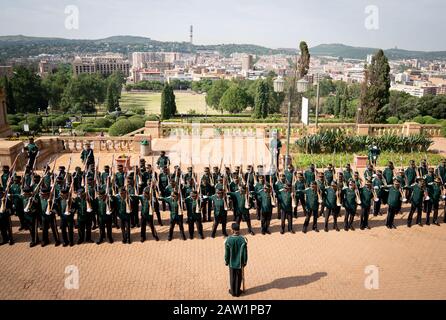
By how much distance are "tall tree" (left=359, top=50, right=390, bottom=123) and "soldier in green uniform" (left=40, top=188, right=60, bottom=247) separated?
33.8 m

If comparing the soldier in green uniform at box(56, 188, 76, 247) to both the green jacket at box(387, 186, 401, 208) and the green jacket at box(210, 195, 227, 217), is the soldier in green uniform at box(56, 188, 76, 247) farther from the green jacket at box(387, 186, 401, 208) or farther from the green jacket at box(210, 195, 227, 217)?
the green jacket at box(387, 186, 401, 208)

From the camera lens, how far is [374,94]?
129 feet

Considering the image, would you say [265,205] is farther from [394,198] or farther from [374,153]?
[374,153]

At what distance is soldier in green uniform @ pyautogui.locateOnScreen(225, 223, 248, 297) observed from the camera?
8.75 m

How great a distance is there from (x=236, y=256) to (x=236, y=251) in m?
0.11

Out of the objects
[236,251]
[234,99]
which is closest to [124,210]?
[236,251]

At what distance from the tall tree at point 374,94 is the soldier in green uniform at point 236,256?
33695 millimetres

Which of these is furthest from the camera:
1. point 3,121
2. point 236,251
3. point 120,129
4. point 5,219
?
point 120,129

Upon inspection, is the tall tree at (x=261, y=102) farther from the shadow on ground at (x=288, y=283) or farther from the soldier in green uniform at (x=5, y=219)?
the shadow on ground at (x=288, y=283)

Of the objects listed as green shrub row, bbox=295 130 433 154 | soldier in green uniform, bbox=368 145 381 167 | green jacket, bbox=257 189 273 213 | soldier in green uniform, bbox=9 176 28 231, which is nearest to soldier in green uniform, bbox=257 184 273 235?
green jacket, bbox=257 189 273 213

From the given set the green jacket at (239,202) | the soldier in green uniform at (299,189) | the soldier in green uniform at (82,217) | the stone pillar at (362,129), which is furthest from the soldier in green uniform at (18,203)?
the stone pillar at (362,129)

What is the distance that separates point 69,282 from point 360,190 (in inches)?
331

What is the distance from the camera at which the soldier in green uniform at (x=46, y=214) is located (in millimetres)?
Answer: 11125
